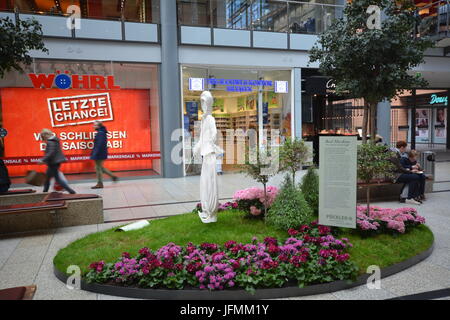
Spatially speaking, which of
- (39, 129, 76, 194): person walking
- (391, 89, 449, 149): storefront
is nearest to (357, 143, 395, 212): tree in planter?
(39, 129, 76, 194): person walking

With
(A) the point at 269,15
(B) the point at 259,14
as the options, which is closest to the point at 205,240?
(B) the point at 259,14

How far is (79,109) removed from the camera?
13.6 meters

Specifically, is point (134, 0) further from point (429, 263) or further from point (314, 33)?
point (429, 263)

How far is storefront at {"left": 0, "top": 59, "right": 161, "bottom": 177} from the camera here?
12727 millimetres

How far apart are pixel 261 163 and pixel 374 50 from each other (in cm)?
461

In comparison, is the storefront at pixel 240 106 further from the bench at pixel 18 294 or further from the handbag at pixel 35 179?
the bench at pixel 18 294

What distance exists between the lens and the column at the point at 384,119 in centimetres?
1745

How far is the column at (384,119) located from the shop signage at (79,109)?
1209 cm

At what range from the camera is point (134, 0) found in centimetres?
1356

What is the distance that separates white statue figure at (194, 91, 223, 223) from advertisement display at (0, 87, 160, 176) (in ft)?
27.5

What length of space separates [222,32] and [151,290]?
12207 millimetres

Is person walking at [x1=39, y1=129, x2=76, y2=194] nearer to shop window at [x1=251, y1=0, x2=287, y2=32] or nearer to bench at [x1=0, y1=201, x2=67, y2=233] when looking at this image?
bench at [x1=0, y1=201, x2=67, y2=233]

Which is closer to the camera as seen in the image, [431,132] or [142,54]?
[142,54]
